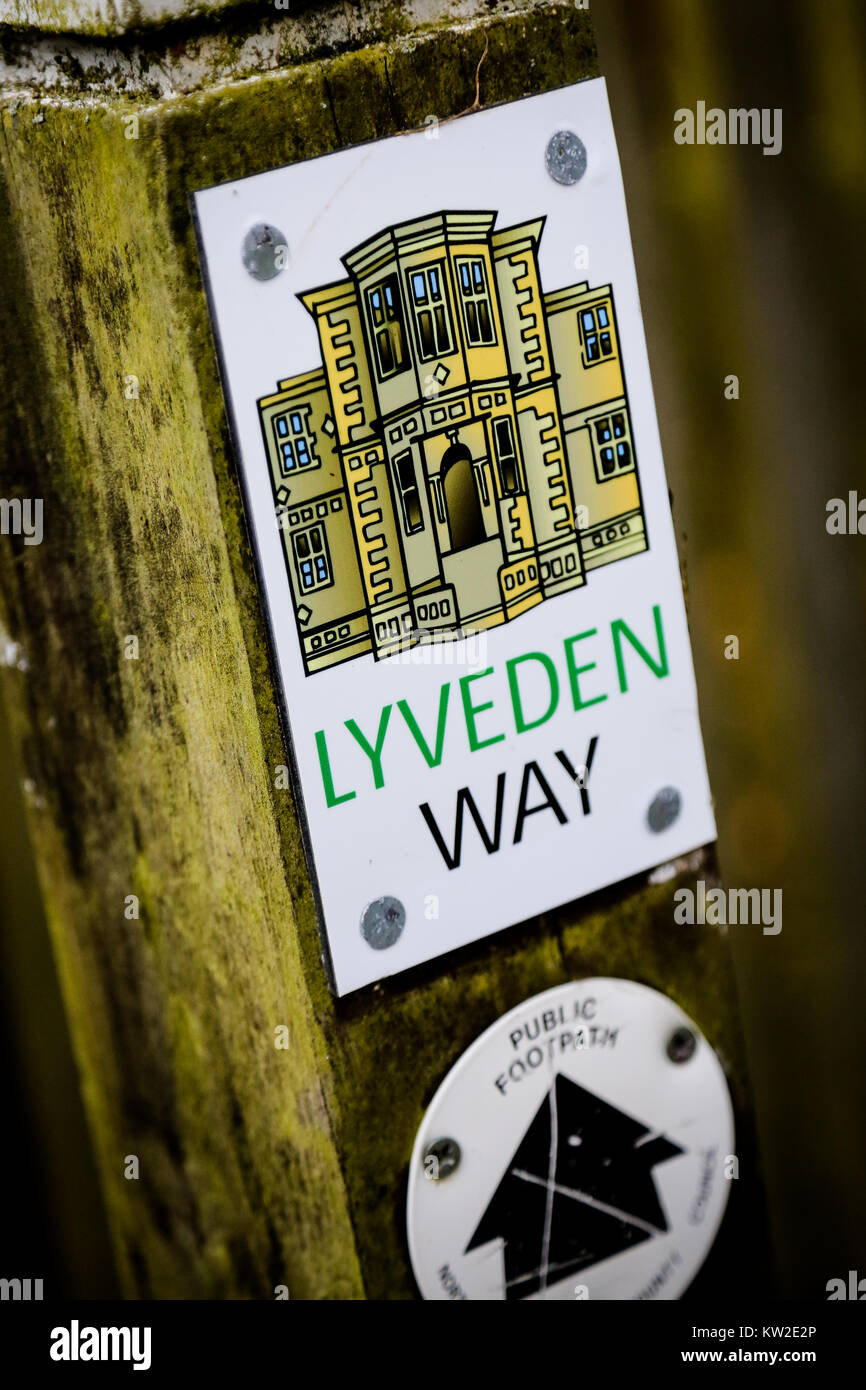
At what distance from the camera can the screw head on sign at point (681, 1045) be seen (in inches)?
37.5

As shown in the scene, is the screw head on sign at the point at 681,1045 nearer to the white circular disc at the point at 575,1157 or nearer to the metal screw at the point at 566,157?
the white circular disc at the point at 575,1157

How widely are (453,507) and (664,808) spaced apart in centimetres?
30

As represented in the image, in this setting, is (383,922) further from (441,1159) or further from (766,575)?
(766,575)

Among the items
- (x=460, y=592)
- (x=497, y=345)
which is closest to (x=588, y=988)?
(x=460, y=592)

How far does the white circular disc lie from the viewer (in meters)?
0.86

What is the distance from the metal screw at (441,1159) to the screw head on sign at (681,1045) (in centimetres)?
19

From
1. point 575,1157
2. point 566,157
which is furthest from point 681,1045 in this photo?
point 566,157

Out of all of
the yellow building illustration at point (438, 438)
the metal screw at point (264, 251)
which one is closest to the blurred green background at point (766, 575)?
the yellow building illustration at point (438, 438)

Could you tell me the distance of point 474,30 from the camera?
2.50ft

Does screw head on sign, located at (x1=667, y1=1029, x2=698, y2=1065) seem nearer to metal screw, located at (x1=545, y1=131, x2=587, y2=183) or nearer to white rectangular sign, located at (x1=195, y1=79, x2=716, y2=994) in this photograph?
white rectangular sign, located at (x1=195, y1=79, x2=716, y2=994)

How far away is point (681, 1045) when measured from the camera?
37.7 inches

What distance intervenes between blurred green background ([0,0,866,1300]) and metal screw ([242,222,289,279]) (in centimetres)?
67

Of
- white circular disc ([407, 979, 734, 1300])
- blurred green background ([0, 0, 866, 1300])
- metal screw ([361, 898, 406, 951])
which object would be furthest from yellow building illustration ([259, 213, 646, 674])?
blurred green background ([0, 0, 866, 1300])
